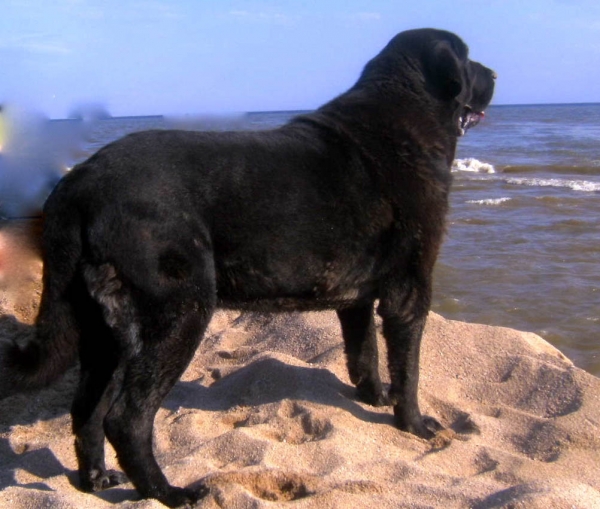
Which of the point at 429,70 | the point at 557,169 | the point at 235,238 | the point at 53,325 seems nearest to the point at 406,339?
the point at 235,238

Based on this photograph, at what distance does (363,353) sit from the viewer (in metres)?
4.00

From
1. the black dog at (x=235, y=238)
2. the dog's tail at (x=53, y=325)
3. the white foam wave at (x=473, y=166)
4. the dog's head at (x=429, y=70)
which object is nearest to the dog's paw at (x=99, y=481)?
the black dog at (x=235, y=238)

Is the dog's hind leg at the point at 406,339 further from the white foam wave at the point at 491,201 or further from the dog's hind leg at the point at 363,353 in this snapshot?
the white foam wave at the point at 491,201

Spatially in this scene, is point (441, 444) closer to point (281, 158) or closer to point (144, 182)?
point (281, 158)

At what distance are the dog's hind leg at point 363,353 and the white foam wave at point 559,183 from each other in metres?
9.80

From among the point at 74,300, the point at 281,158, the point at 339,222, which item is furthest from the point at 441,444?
the point at 74,300

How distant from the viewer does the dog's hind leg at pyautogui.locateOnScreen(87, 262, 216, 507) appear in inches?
110

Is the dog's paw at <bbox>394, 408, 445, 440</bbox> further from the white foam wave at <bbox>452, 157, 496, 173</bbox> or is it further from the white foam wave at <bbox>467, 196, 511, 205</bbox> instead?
the white foam wave at <bbox>452, 157, 496, 173</bbox>

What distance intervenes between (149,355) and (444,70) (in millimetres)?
2174

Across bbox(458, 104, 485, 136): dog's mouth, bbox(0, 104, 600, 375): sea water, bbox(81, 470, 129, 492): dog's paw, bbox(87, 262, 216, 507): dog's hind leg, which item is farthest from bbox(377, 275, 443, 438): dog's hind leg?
bbox(0, 104, 600, 375): sea water

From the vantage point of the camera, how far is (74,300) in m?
2.86

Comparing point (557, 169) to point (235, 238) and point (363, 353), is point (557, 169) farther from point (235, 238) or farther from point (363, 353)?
point (235, 238)

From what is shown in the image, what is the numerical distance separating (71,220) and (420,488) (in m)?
1.81

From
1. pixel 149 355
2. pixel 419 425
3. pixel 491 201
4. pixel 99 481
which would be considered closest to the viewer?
pixel 149 355
